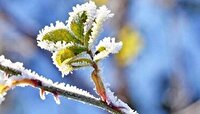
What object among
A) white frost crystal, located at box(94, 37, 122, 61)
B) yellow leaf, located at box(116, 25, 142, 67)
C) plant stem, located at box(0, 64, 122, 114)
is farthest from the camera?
yellow leaf, located at box(116, 25, 142, 67)

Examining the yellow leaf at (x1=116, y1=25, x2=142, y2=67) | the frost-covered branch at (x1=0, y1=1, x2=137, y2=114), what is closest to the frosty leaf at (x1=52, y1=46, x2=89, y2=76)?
the frost-covered branch at (x1=0, y1=1, x2=137, y2=114)

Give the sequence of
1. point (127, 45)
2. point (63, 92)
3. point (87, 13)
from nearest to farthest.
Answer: point (63, 92)
point (87, 13)
point (127, 45)

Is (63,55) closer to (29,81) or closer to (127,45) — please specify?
(29,81)

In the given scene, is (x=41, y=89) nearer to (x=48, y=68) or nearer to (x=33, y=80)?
(x=33, y=80)

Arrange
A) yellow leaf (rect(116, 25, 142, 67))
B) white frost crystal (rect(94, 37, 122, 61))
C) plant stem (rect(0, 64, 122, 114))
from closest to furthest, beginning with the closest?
1. plant stem (rect(0, 64, 122, 114))
2. white frost crystal (rect(94, 37, 122, 61))
3. yellow leaf (rect(116, 25, 142, 67))

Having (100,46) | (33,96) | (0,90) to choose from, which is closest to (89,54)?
(100,46)

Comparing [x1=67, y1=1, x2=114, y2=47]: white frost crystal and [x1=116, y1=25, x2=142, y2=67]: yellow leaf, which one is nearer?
[x1=67, y1=1, x2=114, y2=47]: white frost crystal

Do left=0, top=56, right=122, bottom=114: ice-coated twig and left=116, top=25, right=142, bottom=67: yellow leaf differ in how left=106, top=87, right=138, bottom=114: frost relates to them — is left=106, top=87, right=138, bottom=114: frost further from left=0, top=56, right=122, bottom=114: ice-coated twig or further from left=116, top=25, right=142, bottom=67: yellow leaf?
left=116, top=25, right=142, bottom=67: yellow leaf

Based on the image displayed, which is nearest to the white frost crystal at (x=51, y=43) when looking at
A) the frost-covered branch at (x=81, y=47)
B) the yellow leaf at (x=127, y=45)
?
the frost-covered branch at (x=81, y=47)

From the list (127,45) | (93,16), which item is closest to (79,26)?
(93,16)
